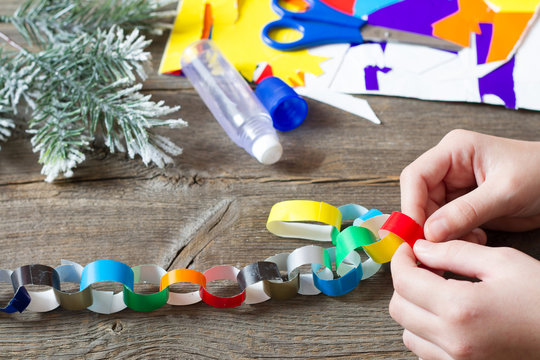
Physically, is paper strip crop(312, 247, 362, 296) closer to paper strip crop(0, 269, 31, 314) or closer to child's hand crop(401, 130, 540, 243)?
child's hand crop(401, 130, 540, 243)

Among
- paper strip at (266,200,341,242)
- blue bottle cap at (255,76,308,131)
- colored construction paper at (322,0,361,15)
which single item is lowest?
paper strip at (266,200,341,242)

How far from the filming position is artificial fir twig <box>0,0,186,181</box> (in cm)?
88

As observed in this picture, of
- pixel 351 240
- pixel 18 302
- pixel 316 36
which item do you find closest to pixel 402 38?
pixel 316 36

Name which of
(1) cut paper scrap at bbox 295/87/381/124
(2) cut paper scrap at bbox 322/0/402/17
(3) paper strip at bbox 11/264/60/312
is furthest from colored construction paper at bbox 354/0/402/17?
(3) paper strip at bbox 11/264/60/312

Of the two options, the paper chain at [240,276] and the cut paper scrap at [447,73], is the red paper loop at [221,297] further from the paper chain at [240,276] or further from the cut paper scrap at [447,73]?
the cut paper scrap at [447,73]

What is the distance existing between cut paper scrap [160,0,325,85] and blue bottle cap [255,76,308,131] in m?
0.07

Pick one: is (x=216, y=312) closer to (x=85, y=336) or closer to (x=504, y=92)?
(x=85, y=336)

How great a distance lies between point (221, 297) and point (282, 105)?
39 centimetres

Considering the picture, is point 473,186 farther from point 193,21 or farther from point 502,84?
point 193,21

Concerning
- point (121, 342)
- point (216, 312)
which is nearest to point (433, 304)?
point (216, 312)

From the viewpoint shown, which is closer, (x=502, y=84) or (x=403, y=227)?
(x=403, y=227)

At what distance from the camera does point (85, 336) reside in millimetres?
705

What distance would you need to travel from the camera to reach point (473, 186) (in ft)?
2.61

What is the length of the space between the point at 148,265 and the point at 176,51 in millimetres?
514
